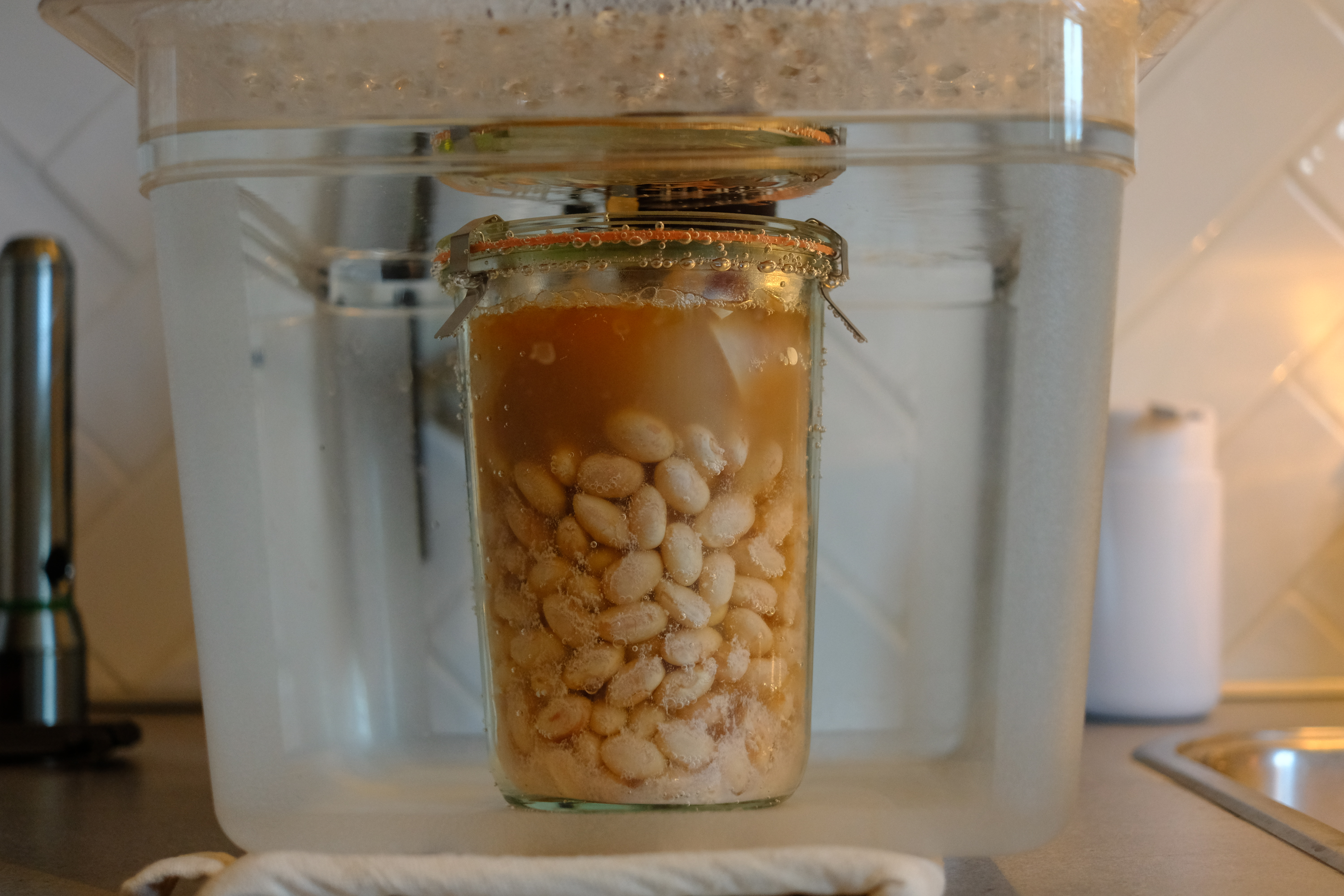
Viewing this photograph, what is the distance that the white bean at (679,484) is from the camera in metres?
0.31

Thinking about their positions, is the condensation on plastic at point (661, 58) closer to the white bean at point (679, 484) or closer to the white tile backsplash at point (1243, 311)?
the white bean at point (679, 484)

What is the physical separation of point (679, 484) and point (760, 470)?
3cm

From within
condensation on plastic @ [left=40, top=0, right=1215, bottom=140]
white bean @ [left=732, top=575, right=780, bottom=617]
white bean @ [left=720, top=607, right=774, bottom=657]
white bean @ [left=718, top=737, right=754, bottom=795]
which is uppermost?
condensation on plastic @ [left=40, top=0, right=1215, bottom=140]

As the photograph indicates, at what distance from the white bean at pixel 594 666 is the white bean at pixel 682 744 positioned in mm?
20

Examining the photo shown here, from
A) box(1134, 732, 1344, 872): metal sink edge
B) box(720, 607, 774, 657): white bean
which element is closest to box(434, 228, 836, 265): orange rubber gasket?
box(720, 607, 774, 657): white bean

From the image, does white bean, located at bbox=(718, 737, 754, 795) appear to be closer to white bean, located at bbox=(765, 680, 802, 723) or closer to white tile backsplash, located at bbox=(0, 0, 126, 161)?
white bean, located at bbox=(765, 680, 802, 723)

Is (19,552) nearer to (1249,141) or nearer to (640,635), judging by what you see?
(640,635)

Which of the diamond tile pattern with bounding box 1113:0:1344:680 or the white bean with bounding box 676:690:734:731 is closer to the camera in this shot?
the white bean with bounding box 676:690:734:731

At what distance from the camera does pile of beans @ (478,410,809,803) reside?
1.00 ft

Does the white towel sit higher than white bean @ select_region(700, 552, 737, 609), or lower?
lower

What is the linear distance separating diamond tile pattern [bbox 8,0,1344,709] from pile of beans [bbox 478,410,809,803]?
13.6 inches

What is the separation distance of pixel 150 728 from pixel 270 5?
0.40 m

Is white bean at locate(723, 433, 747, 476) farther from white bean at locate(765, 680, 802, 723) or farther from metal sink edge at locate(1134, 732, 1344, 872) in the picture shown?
metal sink edge at locate(1134, 732, 1344, 872)

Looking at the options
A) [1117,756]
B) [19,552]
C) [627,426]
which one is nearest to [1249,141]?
[1117,756]
